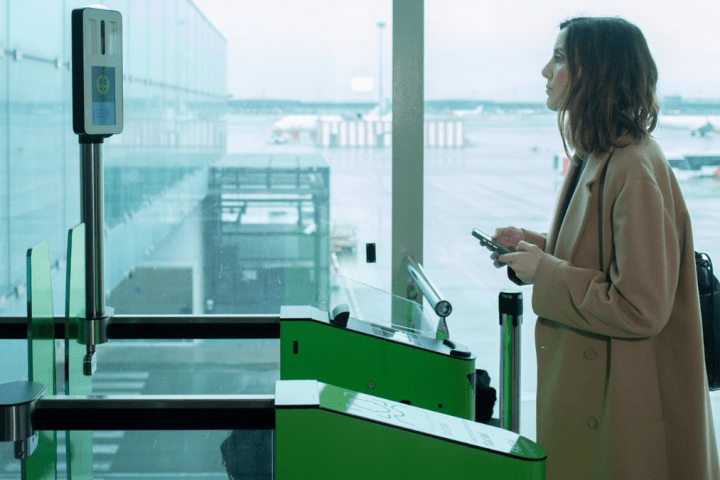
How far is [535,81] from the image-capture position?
11.7 feet

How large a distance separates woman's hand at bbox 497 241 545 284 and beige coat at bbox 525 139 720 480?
0.10ft

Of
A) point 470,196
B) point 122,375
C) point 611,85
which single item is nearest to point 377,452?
point 611,85

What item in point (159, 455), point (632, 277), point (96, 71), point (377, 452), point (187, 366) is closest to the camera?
point (377, 452)

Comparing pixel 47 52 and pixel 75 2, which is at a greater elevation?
pixel 75 2

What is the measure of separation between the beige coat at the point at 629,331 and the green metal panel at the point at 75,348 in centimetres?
112

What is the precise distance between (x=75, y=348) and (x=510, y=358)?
3.93ft

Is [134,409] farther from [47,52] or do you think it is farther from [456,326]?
[456,326]

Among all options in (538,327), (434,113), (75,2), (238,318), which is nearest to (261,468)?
(238,318)

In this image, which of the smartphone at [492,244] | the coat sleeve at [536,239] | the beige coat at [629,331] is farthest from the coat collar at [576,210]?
the coat sleeve at [536,239]

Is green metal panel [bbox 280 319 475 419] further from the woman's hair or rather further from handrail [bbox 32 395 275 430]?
handrail [bbox 32 395 275 430]

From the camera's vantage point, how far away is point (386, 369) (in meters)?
2.06

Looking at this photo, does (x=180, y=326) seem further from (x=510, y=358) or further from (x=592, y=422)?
(x=592, y=422)

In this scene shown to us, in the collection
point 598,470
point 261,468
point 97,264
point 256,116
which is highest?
point 256,116

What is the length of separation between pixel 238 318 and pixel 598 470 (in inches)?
40.7
